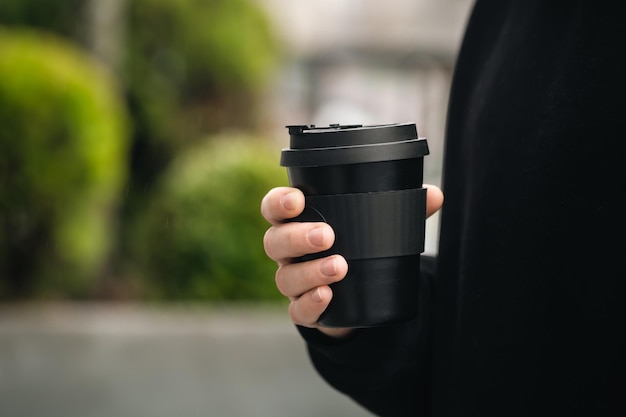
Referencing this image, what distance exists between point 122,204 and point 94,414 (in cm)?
311

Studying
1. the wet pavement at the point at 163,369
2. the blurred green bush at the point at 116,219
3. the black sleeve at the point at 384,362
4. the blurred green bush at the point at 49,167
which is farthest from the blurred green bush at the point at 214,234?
the black sleeve at the point at 384,362

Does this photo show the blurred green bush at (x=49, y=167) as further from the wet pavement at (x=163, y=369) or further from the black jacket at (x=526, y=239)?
the black jacket at (x=526, y=239)

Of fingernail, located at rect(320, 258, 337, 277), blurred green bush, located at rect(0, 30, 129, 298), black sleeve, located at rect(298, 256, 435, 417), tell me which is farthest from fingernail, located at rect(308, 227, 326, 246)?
blurred green bush, located at rect(0, 30, 129, 298)

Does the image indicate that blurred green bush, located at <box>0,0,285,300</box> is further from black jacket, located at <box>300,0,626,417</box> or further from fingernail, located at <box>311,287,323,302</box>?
fingernail, located at <box>311,287,323,302</box>

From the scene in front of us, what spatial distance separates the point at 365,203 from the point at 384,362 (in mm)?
351

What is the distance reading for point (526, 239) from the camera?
50.7 inches

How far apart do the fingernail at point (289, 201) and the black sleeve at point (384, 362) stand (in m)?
0.28

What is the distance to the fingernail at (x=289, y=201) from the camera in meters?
1.27

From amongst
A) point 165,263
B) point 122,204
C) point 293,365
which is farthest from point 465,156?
point 122,204

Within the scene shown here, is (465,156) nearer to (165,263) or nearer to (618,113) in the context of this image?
(618,113)

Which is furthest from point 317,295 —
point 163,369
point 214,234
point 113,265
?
point 113,265

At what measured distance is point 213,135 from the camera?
29.2 ft

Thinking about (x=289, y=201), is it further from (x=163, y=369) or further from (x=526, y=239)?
(x=163, y=369)

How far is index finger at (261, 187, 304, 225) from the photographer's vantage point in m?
1.27
